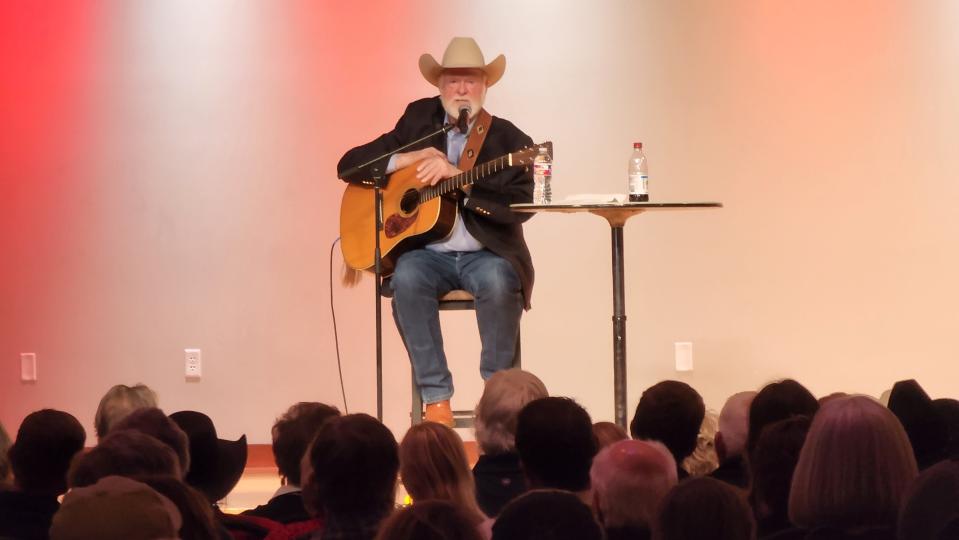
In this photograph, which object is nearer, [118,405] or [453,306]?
[118,405]

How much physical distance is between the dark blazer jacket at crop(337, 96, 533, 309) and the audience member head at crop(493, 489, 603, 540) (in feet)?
8.68

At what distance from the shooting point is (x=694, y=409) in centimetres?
311

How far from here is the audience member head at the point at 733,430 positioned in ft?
10.2

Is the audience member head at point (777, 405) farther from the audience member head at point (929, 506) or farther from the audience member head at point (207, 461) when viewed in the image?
the audience member head at point (207, 461)

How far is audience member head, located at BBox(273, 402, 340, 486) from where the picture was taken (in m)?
2.96

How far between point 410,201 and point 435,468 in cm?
224

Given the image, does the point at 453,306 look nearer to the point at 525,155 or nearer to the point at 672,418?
the point at 525,155

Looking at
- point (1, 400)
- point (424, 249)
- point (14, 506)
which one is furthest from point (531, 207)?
point (1, 400)

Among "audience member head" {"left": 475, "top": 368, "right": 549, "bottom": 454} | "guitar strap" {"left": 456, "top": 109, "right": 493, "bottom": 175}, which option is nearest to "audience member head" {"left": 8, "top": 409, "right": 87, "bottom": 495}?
"audience member head" {"left": 475, "top": 368, "right": 549, "bottom": 454}

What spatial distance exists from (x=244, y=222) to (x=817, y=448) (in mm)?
4131

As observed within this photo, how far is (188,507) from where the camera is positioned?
7.27ft

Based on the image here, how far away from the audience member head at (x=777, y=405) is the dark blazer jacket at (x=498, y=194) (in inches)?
65.6

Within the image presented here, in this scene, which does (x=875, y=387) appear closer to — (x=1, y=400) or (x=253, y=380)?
(x=253, y=380)

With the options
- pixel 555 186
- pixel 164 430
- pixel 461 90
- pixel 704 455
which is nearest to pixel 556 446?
pixel 704 455
